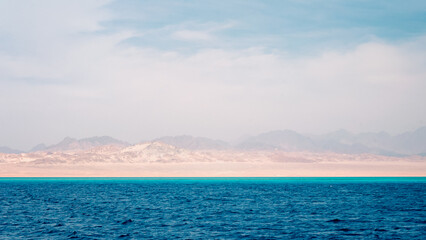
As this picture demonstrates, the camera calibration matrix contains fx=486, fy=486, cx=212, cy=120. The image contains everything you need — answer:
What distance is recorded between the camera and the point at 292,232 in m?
44.5

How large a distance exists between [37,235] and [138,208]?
25264 mm

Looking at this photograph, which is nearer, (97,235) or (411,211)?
(97,235)

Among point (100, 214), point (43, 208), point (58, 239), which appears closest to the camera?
point (58, 239)

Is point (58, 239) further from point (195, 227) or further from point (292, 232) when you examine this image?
point (292, 232)

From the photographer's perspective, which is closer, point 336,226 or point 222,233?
point 222,233

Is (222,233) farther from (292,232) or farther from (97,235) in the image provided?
(97,235)

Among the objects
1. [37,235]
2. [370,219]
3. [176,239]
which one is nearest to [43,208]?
[37,235]

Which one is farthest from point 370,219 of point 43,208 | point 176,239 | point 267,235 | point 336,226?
point 43,208

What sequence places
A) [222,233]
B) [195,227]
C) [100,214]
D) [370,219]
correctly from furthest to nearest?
1. [100,214]
2. [370,219]
3. [195,227]
4. [222,233]

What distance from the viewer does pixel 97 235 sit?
43062 millimetres

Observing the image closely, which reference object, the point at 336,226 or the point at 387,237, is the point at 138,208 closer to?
the point at 336,226

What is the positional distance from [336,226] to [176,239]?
16868 millimetres

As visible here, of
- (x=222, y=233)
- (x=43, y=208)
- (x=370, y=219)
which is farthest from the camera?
(x=43, y=208)

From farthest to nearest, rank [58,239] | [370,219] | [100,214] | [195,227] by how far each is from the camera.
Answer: [100,214] → [370,219] → [195,227] → [58,239]
